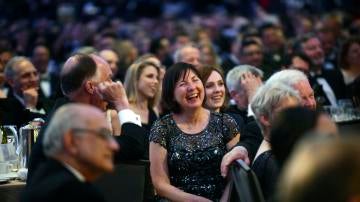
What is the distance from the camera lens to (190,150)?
6488 millimetres

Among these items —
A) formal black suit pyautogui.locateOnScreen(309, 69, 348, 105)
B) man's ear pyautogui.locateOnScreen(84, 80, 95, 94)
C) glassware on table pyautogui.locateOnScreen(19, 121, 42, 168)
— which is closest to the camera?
man's ear pyautogui.locateOnScreen(84, 80, 95, 94)

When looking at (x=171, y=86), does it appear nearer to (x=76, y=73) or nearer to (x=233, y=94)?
(x=76, y=73)

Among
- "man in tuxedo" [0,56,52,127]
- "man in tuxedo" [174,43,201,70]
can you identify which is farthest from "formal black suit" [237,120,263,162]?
"man in tuxedo" [174,43,201,70]

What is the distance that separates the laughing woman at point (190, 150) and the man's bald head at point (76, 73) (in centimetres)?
77

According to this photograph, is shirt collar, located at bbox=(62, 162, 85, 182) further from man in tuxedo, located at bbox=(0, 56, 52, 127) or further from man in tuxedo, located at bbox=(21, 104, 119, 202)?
man in tuxedo, located at bbox=(0, 56, 52, 127)

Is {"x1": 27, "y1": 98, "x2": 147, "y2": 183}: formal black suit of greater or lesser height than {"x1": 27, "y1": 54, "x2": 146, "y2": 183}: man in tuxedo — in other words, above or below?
below

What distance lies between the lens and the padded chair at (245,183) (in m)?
4.96

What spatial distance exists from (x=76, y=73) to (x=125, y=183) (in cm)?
94

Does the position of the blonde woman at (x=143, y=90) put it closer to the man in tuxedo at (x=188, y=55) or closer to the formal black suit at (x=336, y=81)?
the formal black suit at (x=336, y=81)

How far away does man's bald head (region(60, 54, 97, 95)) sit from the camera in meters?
5.91

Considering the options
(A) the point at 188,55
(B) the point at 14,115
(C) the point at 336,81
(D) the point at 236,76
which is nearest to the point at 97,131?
(B) the point at 14,115

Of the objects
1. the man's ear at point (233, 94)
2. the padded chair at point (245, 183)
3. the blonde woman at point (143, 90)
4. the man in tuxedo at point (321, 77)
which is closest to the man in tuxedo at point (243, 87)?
the man's ear at point (233, 94)

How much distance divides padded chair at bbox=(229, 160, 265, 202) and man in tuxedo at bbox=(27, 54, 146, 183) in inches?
30.7

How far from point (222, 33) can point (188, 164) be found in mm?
12899
